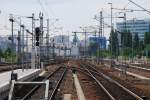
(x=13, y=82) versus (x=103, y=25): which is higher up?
(x=103, y=25)

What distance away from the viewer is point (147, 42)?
178 m

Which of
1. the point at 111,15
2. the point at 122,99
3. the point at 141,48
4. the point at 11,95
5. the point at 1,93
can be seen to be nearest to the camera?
the point at 11,95

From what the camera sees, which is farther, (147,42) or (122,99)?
(147,42)

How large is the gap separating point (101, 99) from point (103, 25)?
236 feet

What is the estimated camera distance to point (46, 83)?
73.0ft

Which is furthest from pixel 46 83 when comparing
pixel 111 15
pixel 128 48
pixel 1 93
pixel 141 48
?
pixel 141 48

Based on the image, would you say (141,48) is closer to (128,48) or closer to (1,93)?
(128,48)

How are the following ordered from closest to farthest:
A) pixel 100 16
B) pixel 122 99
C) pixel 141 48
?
pixel 122 99
pixel 100 16
pixel 141 48

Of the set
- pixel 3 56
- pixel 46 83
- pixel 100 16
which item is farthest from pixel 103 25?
Result: pixel 46 83

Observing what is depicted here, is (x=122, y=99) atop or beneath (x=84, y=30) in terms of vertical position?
beneath

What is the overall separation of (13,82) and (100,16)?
76890mm

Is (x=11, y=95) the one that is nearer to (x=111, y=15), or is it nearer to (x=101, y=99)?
(x=101, y=99)

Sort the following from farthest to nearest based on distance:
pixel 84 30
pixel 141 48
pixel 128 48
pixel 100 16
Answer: pixel 141 48, pixel 128 48, pixel 84 30, pixel 100 16

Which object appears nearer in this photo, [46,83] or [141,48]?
[46,83]
